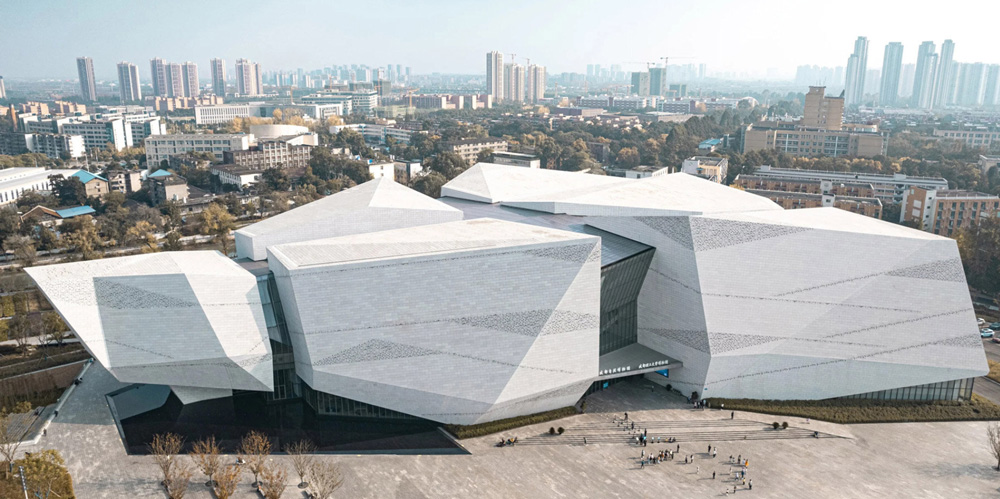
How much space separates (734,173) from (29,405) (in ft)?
230

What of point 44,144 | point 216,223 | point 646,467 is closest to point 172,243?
point 216,223

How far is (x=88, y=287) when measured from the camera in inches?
964

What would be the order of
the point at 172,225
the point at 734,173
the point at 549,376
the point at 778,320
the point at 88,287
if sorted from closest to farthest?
the point at 88,287, the point at 549,376, the point at 778,320, the point at 172,225, the point at 734,173

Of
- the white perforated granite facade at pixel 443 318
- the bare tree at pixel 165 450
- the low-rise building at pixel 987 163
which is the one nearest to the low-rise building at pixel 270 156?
the bare tree at pixel 165 450

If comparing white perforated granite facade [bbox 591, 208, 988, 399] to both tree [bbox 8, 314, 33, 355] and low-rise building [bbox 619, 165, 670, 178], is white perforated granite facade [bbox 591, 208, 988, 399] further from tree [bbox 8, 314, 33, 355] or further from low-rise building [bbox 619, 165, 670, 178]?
low-rise building [bbox 619, 165, 670, 178]

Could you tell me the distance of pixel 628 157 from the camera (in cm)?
9256

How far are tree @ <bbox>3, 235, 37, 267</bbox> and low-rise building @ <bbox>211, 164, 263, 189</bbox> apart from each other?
2338 centimetres

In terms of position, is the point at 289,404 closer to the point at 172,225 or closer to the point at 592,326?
the point at 592,326

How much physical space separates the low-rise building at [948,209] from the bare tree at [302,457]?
172 feet

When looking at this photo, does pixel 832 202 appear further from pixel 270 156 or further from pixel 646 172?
pixel 270 156

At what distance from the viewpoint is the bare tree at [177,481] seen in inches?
839

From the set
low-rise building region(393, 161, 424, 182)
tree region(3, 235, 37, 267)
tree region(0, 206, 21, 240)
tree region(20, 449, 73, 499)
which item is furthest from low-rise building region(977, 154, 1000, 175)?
tree region(0, 206, 21, 240)

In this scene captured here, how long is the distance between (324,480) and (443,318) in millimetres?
6910

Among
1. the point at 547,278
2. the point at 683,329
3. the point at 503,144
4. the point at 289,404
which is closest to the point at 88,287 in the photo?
the point at 289,404
